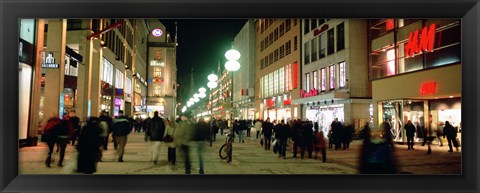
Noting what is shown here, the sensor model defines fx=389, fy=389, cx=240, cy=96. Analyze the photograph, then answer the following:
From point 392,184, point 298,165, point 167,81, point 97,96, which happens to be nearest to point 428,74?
point 298,165

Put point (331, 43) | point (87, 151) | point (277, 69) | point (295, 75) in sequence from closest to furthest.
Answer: point (87, 151)
point (331, 43)
point (295, 75)
point (277, 69)

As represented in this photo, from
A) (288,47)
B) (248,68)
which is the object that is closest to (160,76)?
(248,68)

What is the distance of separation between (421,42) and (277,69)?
30203mm

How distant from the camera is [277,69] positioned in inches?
2045

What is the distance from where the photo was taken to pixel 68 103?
96.5ft

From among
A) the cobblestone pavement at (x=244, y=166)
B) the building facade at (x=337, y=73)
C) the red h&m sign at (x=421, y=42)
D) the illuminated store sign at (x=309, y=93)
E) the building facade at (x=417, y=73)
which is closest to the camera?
the cobblestone pavement at (x=244, y=166)

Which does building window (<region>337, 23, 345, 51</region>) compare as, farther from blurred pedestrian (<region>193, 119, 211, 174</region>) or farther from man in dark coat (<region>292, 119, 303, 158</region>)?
blurred pedestrian (<region>193, 119, 211, 174</region>)

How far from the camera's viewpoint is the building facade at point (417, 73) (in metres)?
21.0

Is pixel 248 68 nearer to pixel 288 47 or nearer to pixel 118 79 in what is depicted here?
pixel 288 47

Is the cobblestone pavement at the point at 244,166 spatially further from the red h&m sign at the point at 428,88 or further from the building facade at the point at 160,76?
the building facade at the point at 160,76

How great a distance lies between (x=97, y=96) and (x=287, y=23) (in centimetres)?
2615

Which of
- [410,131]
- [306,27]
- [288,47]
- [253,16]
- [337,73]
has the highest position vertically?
[306,27]

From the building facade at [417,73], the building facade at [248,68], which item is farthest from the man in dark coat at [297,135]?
the building facade at [248,68]

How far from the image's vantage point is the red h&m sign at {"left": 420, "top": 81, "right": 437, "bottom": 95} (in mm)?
22016
